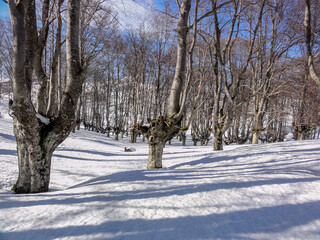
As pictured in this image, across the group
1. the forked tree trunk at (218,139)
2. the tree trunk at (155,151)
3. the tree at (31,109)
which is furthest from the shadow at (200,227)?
the forked tree trunk at (218,139)

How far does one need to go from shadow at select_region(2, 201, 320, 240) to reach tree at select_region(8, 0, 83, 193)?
1.93 m

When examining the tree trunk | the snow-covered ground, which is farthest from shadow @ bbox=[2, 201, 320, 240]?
the tree trunk

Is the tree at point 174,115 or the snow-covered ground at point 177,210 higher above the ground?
the tree at point 174,115

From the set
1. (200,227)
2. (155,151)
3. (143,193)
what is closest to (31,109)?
(143,193)

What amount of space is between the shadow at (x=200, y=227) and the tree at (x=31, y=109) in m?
1.93

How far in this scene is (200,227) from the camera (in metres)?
1.60

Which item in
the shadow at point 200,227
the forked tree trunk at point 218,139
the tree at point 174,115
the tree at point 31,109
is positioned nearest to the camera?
the shadow at point 200,227

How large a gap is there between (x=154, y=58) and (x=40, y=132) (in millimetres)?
14075

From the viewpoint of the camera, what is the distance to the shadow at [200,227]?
1507mm

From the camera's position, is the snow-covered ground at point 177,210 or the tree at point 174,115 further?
the tree at point 174,115

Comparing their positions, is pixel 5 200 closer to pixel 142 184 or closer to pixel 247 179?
pixel 142 184

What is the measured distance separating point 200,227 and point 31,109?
3.16m

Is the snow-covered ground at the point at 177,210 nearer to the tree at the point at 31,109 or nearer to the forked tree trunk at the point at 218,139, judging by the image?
the tree at the point at 31,109

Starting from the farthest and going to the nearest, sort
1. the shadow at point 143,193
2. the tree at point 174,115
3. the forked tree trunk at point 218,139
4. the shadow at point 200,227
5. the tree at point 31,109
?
the forked tree trunk at point 218,139, the tree at point 174,115, the tree at point 31,109, the shadow at point 143,193, the shadow at point 200,227
